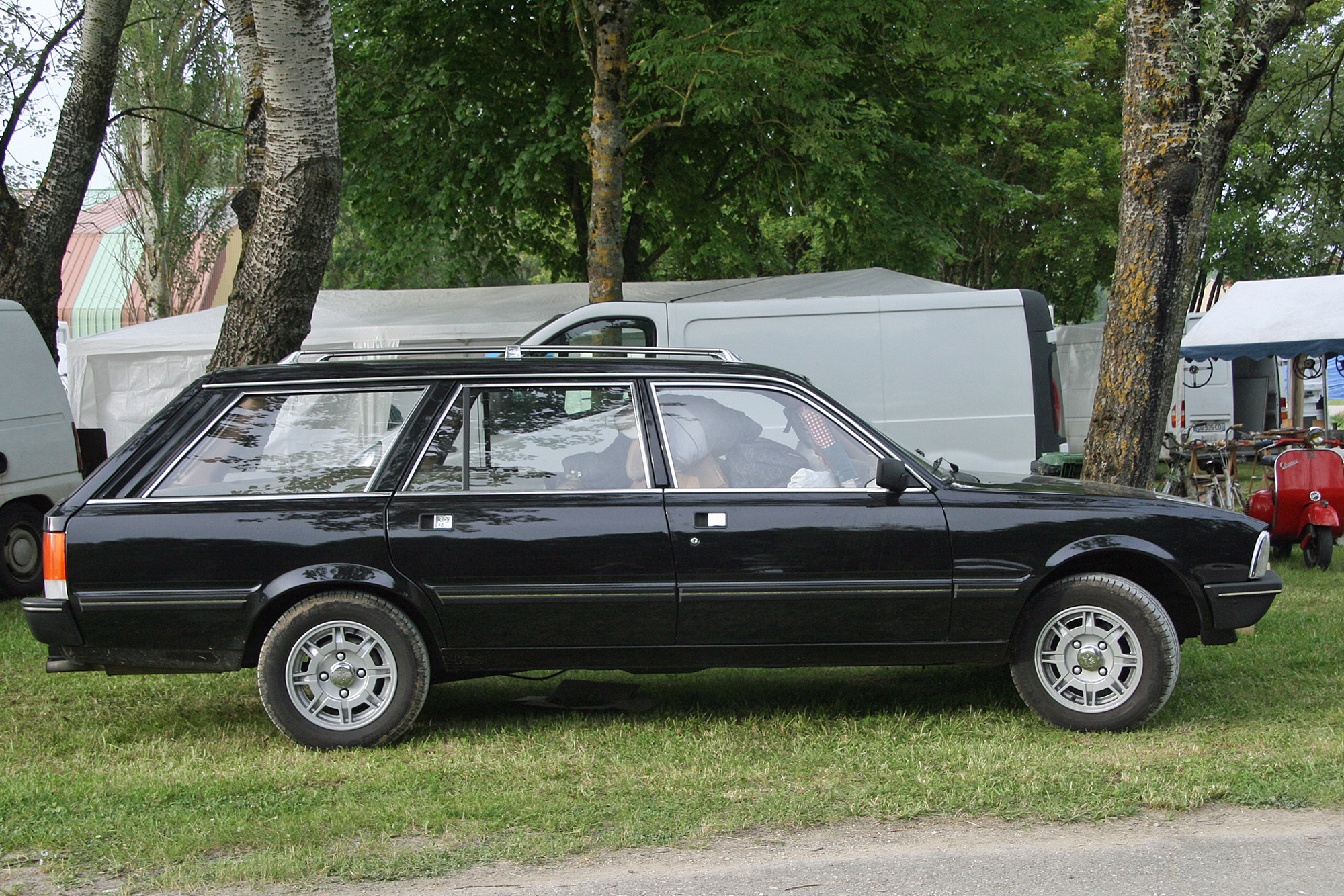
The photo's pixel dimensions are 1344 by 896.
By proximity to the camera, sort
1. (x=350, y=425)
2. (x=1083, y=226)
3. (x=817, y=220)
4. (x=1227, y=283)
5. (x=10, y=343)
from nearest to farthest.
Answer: (x=350, y=425), (x=10, y=343), (x=817, y=220), (x=1083, y=226), (x=1227, y=283)

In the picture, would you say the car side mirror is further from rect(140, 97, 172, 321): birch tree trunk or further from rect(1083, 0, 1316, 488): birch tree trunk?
rect(140, 97, 172, 321): birch tree trunk

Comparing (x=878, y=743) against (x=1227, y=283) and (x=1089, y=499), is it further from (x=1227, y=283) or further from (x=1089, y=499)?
(x=1227, y=283)

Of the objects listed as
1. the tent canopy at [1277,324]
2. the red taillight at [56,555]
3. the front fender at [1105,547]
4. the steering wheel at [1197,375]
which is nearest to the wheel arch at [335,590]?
the red taillight at [56,555]

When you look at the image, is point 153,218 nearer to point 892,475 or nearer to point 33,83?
point 33,83

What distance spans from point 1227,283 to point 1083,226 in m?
9.48

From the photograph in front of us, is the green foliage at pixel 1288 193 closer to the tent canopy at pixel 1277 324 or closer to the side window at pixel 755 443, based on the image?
the tent canopy at pixel 1277 324

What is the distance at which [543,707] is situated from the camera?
5.89m

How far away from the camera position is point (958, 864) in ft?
12.4

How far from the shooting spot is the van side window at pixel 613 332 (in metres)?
11.8

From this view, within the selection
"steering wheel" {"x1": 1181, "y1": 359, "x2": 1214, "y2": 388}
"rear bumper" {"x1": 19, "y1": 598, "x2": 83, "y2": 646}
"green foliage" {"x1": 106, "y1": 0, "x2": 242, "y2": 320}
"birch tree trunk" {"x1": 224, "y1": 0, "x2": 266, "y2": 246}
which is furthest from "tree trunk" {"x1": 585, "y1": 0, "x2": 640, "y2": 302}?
"green foliage" {"x1": 106, "y1": 0, "x2": 242, "y2": 320}

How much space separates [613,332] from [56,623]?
7419 millimetres

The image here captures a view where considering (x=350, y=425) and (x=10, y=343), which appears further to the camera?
(x=10, y=343)

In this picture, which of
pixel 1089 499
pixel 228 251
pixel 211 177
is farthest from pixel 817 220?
pixel 228 251

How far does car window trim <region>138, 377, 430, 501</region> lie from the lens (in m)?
5.06
